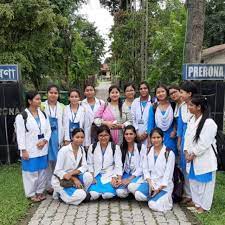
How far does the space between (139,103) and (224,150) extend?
1564 millimetres

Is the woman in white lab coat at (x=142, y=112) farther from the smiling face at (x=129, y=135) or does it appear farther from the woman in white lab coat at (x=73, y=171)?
the woman in white lab coat at (x=73, y=171)

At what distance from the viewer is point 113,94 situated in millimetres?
6637

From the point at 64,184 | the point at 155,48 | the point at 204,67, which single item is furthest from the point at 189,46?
the point at 155,48

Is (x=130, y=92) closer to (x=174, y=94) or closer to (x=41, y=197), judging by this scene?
(x=174, y=94)

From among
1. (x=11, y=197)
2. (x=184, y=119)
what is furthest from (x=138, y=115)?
(x=11, y=197)

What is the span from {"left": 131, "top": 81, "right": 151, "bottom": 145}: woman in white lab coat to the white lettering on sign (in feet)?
5.36

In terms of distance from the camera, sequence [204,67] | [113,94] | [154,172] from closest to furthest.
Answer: [154,172]
[113,94]
[204,67]

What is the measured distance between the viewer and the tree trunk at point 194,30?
8062 millimetres

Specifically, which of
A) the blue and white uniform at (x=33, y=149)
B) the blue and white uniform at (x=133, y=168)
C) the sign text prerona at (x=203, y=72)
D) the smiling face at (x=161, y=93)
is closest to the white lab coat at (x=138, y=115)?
the smiling face at (x=161, y=93)

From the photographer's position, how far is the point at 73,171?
5.97 m

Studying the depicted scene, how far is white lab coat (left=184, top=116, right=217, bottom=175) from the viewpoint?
5.30 m

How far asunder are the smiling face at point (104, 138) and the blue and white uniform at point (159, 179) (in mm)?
681

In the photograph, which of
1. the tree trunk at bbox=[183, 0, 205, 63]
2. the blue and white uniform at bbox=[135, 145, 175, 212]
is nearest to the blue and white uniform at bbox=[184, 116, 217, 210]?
the blue and white uniform at bbox=[135, 145, 175, 212]

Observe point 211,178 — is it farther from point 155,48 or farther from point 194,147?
point 155,48
